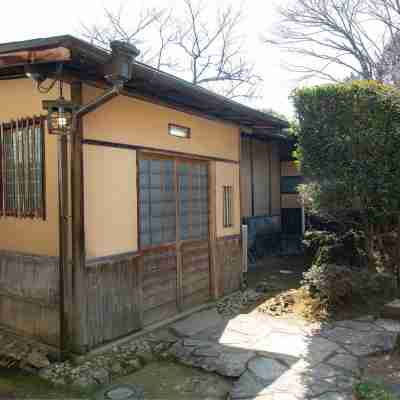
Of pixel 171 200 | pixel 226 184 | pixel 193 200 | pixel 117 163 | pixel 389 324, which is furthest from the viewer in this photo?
pixel 226 184

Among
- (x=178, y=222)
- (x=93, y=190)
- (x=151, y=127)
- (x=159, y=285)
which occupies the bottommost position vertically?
(x=159, y=285)

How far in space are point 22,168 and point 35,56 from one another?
1.52m

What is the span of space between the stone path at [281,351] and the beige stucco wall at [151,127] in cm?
269

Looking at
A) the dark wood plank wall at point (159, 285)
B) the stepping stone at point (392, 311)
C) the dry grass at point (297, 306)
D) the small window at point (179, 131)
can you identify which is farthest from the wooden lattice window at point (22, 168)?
the stepping stone at point (392, 311)

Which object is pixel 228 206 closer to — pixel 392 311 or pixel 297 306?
pixel 297 306

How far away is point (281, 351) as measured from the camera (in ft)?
14.9

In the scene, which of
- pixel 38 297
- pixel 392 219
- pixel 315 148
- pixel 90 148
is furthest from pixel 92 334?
pixel 392 219

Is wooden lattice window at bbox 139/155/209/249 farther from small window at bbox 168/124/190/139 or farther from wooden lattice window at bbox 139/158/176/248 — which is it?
small window at bbox 168/124/190/139

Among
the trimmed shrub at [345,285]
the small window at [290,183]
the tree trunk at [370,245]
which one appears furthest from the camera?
the small window at [290,183]

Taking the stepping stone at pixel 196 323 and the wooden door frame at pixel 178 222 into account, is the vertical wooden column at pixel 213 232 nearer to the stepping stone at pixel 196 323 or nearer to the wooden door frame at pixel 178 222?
the wooden door frame at pixel 178 222

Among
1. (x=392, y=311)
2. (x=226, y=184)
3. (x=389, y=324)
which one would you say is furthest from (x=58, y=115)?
(x=392, y=311)

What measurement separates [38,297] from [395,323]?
4.78m

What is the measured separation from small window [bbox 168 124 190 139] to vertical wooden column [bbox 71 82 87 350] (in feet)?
5.59

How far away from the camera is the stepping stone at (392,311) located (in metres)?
5.56
